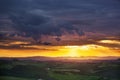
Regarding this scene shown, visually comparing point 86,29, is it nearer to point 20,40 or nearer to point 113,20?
point 113,20

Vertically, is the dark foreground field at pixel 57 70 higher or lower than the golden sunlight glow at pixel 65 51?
lower

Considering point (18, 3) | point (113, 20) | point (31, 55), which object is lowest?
point (31, 55)

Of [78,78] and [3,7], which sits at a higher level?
[3,7]

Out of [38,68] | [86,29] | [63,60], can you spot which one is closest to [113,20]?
[86,29]

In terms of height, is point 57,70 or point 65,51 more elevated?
point 65,51
